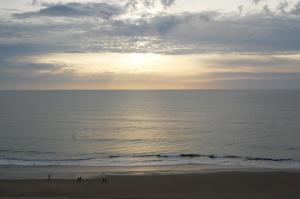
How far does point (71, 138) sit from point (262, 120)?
42305 millimetres

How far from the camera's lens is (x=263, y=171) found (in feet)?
125

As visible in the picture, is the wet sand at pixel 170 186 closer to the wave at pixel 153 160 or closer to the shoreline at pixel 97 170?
the shoreline at pixel 97 170

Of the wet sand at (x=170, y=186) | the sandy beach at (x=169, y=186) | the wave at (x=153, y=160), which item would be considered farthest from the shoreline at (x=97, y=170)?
the wet sand at (x=170, y=186)

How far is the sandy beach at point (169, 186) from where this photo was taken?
28.8m

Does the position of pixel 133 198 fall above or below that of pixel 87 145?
above

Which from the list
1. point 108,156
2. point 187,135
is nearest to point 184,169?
point 108,156

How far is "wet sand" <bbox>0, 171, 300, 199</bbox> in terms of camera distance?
94.4 feet

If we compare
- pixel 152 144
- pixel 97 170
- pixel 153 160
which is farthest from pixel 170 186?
pixel 152 144

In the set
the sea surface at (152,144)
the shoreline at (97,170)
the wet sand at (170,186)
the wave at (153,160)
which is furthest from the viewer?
the sea surface at (152,144)

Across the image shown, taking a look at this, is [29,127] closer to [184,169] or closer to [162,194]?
[184,169]

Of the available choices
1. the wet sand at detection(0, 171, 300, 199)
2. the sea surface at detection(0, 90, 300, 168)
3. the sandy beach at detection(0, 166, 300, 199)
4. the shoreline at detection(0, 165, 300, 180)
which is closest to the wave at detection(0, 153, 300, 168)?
the sea surface at detection(0, 90, 300, 168)

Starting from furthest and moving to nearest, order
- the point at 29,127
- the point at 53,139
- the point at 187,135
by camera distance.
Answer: the point at 29,127 → the point at 187,135 → the point at 53,139

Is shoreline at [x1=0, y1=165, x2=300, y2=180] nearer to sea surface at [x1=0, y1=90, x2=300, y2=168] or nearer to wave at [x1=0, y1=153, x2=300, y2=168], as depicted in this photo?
wave at [x1=0, y1=153, x2=300, y2=168]

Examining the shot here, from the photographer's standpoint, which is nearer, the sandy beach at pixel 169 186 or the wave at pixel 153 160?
the sandy beach at pixel 169 186
